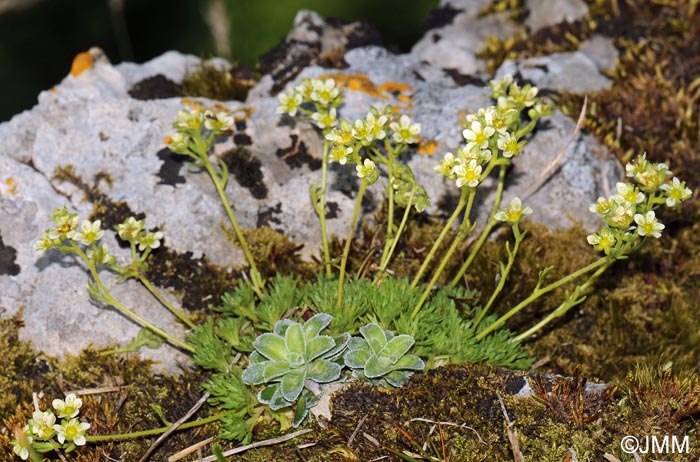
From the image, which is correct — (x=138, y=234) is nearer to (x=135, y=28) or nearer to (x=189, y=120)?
(x=189, y=120)

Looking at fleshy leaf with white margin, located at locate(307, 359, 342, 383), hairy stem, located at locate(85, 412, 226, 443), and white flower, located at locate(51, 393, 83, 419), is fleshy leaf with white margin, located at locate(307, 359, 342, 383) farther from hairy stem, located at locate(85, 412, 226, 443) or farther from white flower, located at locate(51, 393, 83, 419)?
white flower, located at locate(51, 393, 83, 419)

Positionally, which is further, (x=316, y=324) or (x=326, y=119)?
(x=326, y=119)

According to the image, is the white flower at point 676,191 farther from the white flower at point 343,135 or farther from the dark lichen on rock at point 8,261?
the dark lichen on rock at point 8,261

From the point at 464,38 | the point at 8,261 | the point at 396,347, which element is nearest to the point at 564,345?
the point at 396,347

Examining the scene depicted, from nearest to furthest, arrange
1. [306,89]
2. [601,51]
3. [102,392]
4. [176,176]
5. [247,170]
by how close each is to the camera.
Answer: [102,392]
[306,89]
[176,176]
[247,170]
[601,51]

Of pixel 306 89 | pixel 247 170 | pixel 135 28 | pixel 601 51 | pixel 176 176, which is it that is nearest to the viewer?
pixel 306 89

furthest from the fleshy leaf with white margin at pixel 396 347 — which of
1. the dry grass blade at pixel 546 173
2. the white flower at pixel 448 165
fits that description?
the dry grass blade at pixel 546 173

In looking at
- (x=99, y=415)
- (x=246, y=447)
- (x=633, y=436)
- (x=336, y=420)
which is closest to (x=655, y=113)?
(x=633, y=436)
